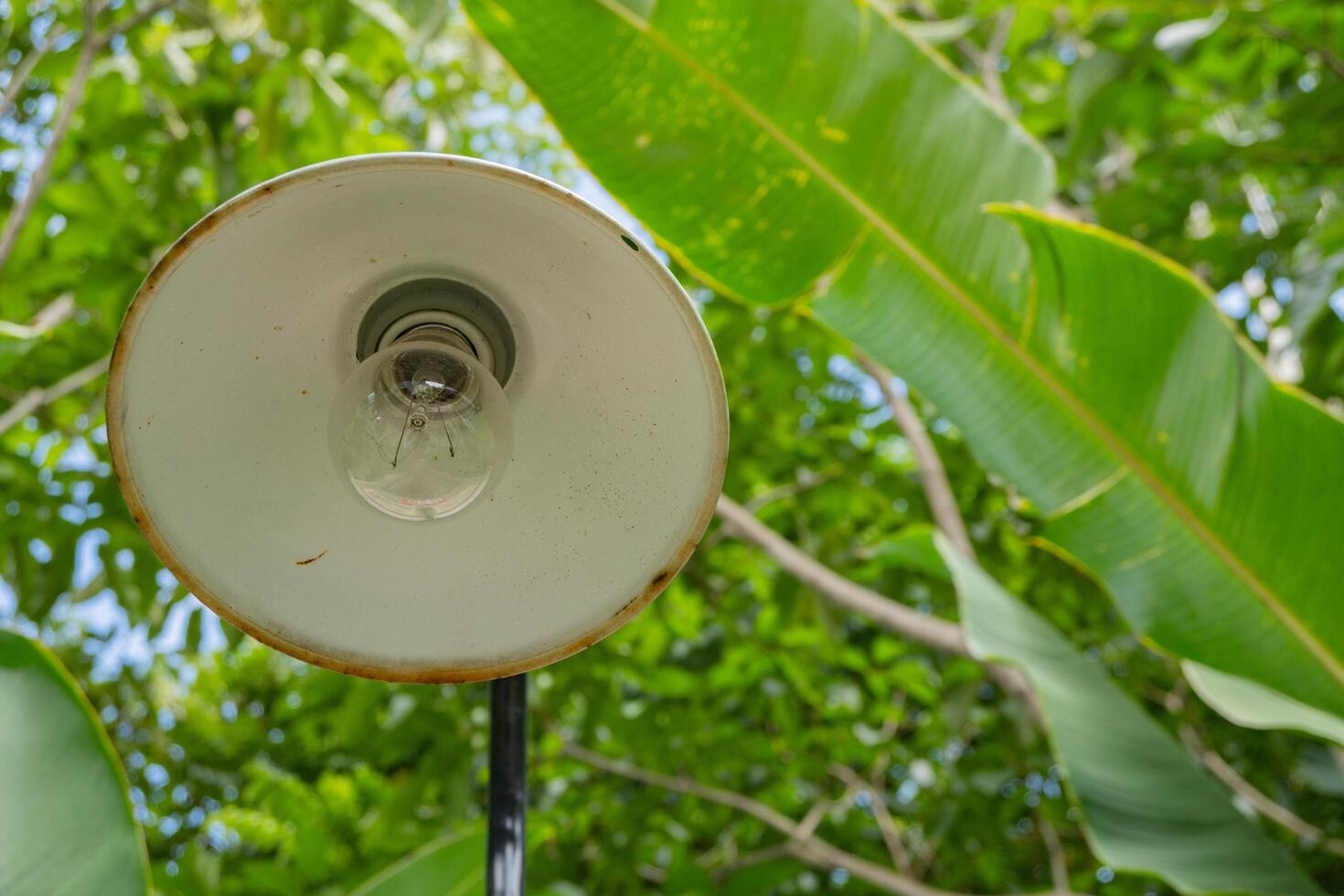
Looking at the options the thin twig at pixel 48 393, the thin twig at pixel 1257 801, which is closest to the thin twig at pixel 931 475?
the thin twig at pixel 1257 801

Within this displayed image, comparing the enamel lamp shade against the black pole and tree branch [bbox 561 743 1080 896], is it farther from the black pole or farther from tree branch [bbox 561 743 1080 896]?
tree branch [bbox 561 743 1080 896]

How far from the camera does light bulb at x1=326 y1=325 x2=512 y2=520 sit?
962 millimetres

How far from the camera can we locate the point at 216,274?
3.00 ft

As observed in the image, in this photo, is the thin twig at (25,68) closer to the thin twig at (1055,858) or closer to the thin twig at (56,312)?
the thin twig at (56,312)

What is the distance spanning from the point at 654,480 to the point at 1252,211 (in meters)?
2.81

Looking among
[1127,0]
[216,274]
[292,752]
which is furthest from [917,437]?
[292,752]

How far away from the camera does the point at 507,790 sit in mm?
1073

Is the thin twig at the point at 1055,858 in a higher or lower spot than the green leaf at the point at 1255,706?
lower

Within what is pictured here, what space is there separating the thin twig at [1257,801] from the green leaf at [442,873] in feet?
6.98

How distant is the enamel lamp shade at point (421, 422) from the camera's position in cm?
90

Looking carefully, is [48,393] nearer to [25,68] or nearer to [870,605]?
[25,68]

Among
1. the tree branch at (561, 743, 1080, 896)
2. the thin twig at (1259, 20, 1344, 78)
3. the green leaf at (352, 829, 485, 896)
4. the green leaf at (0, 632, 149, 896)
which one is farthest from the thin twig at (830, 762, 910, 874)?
the green leaf at (0, 632, 149, 896)

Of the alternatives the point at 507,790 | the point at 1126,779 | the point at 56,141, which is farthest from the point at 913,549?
the point at 56,141

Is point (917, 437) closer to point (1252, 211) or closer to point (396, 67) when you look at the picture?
point (1252, 211)
